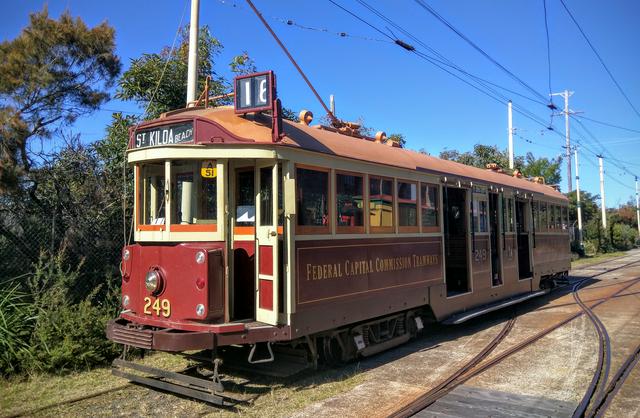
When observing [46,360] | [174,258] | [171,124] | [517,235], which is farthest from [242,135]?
[517,235]

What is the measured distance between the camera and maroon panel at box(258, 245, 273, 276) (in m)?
5.48

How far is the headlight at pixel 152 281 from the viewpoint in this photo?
543cm

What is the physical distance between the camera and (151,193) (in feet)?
20.1

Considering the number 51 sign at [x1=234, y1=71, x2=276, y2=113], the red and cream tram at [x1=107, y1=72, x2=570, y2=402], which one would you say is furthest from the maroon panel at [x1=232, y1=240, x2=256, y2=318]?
the number 51 sign at [x1=234, y1=71, x2=276, y2=113]

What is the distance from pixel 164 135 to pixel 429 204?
4410 millimetres

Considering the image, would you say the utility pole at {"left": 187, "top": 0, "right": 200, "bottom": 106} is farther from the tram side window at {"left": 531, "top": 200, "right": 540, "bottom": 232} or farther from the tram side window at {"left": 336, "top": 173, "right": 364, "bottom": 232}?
the tram side window at {"left": 531, "top": 200, "right": 540, "bottom": 232}

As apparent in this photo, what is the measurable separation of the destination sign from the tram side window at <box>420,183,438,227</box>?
396 cm

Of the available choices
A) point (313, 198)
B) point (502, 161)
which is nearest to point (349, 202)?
point (313, 198)

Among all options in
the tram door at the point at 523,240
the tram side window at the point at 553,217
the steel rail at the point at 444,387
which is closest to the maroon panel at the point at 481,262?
the steel rail at the point at 444,387

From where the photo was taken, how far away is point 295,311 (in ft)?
18.0

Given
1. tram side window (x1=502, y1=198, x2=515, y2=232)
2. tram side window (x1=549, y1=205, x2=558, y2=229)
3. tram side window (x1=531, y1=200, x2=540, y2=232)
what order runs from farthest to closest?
tram side window (x1=549, y1=205, x2=558, y2=229) < tram side window (x1=531, y1=200, x2=540, y2=232) < tram side window (x1=502, y1=198, x2=515, y2=232)

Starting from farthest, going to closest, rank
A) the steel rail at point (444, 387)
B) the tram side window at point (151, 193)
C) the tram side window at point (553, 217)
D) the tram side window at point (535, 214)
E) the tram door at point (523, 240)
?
the tram side window at point (553, 217) < the tram side window at point (535, 214) < the tram door at point (523, 240) < the tram side window at point (151, 193) < the steel rail at point (444, 387)

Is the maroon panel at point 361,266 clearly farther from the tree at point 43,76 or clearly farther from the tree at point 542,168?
the tree at point 542,168

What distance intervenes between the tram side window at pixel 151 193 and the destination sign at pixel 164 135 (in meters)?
0.31
